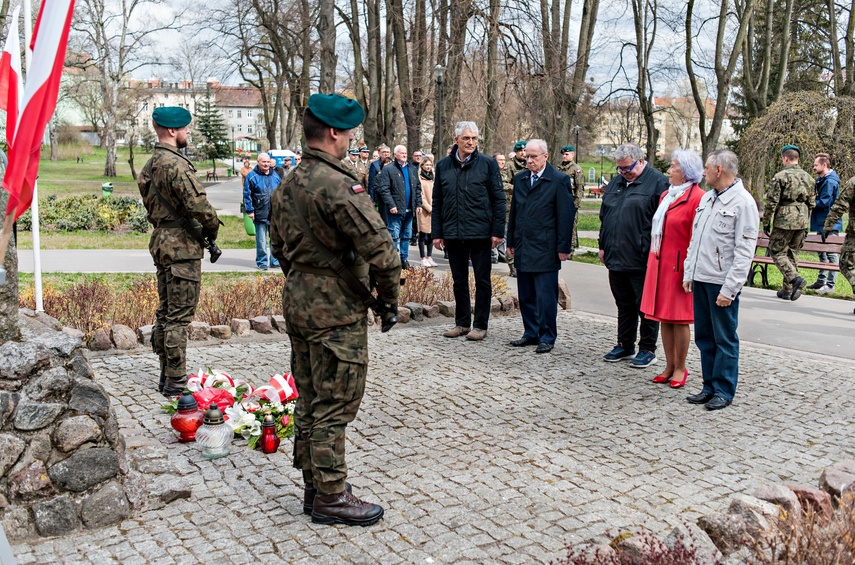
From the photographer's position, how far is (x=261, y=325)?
892 centimetres

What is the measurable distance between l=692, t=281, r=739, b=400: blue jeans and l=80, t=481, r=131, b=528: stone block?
444cm

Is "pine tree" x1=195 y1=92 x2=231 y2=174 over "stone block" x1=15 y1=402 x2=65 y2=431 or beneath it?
over

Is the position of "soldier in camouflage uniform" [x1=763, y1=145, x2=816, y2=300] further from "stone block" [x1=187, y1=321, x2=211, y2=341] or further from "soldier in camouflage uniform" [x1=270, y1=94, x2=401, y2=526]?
"soldier in camouflage uniform" [x1=270, y1=94, x2=401, y2=526]

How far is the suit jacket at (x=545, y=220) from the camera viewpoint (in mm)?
8344

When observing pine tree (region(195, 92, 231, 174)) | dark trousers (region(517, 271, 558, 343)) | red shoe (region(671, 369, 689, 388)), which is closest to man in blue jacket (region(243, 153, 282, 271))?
dark trousers (region(517, 271, 558, 343))

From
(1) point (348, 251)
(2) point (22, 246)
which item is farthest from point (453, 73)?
(1) point (348, 251)

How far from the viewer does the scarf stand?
7.11 m

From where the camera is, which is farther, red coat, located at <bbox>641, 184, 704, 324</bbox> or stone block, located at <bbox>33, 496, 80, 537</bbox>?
red coat, located at <bbox>641, 184, 704, 324</bbox>

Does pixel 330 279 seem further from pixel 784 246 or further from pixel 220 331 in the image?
pixel 784 246

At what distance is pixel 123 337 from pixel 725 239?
5635 millimetres

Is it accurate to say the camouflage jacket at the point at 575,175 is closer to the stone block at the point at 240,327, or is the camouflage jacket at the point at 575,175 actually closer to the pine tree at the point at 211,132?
the stone block at the point at 240,327

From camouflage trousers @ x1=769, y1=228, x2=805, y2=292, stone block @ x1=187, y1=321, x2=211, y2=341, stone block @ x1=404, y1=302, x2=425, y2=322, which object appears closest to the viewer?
stone block @ x1=187, y1=321, x2=211, y2=341

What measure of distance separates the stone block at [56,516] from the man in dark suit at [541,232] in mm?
5063

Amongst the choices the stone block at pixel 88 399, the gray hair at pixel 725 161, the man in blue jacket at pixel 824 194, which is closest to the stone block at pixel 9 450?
the stone block at pixel 88 399
